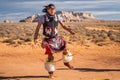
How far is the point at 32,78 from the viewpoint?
10656mm

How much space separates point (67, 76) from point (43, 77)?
0.76 m

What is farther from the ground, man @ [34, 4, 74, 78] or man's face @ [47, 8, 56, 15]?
man's face @ [47, 8, 56, 15]

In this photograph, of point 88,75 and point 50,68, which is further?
point 88,75

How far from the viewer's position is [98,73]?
1177cm

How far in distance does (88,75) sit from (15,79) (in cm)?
237

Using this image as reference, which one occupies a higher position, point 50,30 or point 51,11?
point 51,11

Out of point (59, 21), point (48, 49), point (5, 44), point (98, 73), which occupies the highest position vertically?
point (59, 21)

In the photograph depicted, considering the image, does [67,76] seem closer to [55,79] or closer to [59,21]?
[55,79]

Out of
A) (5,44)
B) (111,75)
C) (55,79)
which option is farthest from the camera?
(5,44)

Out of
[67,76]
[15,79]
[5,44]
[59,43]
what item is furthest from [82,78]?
[5,44]

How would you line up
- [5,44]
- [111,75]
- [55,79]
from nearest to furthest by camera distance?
[55,79] < [111,75] < [5,44]

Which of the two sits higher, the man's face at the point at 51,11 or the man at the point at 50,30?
the man's face at the point at 51,11

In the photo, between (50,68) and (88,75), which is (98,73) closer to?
(88,75)

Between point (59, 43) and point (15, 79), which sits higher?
point (59, 43)
